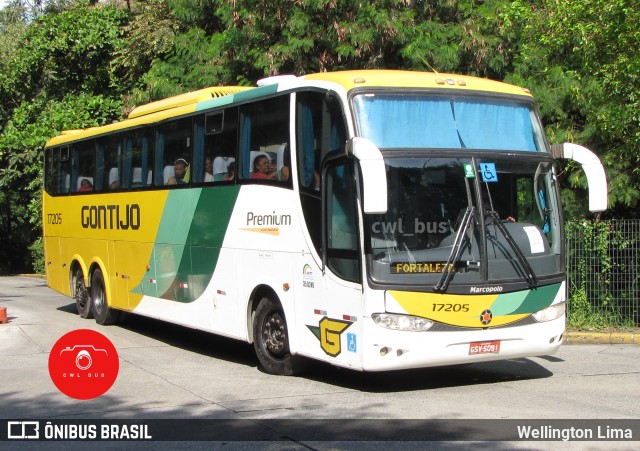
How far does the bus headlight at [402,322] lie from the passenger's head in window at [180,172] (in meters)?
4.97

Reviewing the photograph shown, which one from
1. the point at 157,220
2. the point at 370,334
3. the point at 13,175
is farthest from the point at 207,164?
the point at 13,175

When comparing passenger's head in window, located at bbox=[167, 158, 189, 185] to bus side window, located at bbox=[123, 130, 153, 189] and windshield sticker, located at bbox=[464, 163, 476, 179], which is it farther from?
windshield sticker, located at bbox=[464, 163, 476, 179]

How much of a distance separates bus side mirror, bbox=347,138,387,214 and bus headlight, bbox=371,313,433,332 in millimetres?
1262

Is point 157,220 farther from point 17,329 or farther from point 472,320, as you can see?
point 472,320

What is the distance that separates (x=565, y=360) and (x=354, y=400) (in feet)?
14.2

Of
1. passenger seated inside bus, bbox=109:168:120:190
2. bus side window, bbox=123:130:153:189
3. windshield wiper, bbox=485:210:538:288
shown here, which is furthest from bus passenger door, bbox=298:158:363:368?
passenger seated inside bus, bbox=109:168:120:190

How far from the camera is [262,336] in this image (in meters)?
11.1

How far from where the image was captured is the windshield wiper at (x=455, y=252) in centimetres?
905

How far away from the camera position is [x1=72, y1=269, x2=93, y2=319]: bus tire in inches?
685

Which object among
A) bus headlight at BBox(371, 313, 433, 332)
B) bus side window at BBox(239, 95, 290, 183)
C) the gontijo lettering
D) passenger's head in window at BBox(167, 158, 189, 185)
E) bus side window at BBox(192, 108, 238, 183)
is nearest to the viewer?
bus headlight at BBox(371, 313, 433, 332)

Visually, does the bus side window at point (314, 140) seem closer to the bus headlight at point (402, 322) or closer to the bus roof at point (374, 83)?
the bus roof at point (374, 83)

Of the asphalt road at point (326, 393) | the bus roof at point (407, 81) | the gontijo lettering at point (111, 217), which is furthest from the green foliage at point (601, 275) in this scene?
the gontijo lettering at point (111, 217)

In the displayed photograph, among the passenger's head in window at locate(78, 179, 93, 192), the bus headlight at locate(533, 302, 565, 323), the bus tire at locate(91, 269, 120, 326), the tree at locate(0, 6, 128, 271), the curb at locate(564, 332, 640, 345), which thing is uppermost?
the tree at locate(0, 6, 128, 271)

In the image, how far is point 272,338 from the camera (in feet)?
35.9
